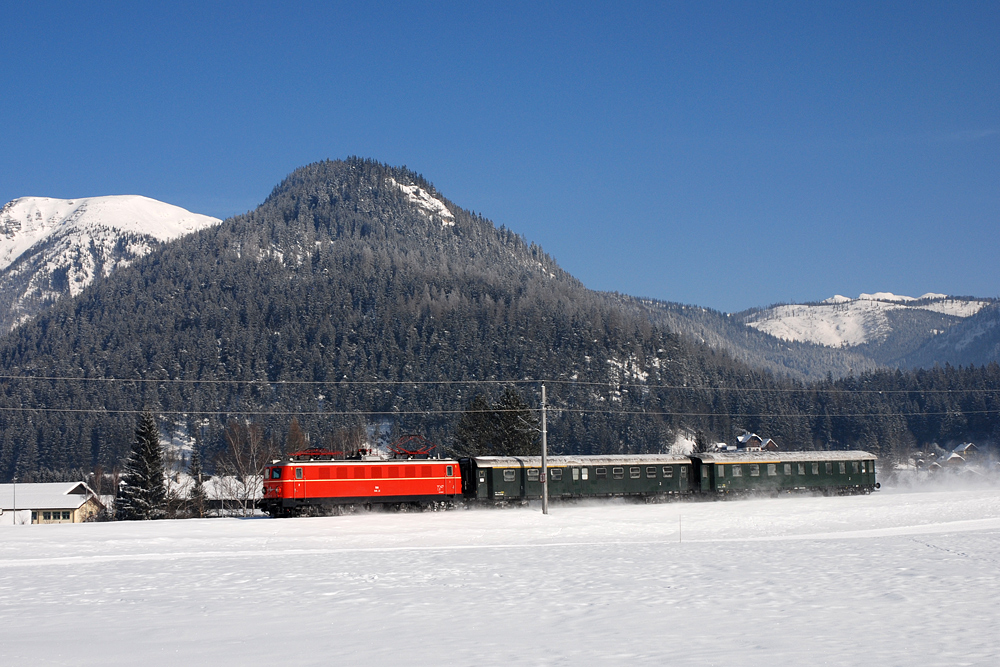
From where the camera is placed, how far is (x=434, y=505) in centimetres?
4872

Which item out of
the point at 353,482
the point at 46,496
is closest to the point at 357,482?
the point at 353,482

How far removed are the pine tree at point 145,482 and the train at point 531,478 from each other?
19.3 meters

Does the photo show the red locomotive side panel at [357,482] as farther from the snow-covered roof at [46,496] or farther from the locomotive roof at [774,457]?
the snow-covered roof at [46,496]

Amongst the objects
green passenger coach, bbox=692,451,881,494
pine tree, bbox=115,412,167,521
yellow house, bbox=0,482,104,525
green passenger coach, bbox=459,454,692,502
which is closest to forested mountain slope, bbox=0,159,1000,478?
yellow house, bbox=0,482,104,525

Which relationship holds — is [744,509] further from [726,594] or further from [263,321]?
[263,321]

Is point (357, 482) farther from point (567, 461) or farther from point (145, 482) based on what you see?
point (145, 482)

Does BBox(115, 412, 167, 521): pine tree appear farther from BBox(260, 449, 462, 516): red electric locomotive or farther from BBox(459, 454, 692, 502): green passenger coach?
BBox(459, 454, 692, 502): green passenger coach

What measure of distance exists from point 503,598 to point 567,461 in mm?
34384

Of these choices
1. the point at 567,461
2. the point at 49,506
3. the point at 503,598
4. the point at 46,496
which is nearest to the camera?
the point at 503,598

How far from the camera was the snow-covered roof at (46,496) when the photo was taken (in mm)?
82688

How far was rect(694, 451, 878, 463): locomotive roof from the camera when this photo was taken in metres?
55.9

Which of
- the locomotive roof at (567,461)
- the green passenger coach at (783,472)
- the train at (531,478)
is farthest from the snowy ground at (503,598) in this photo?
the green passenger coach at (783,472)

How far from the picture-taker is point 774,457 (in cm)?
5719

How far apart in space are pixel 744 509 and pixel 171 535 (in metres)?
28.6
